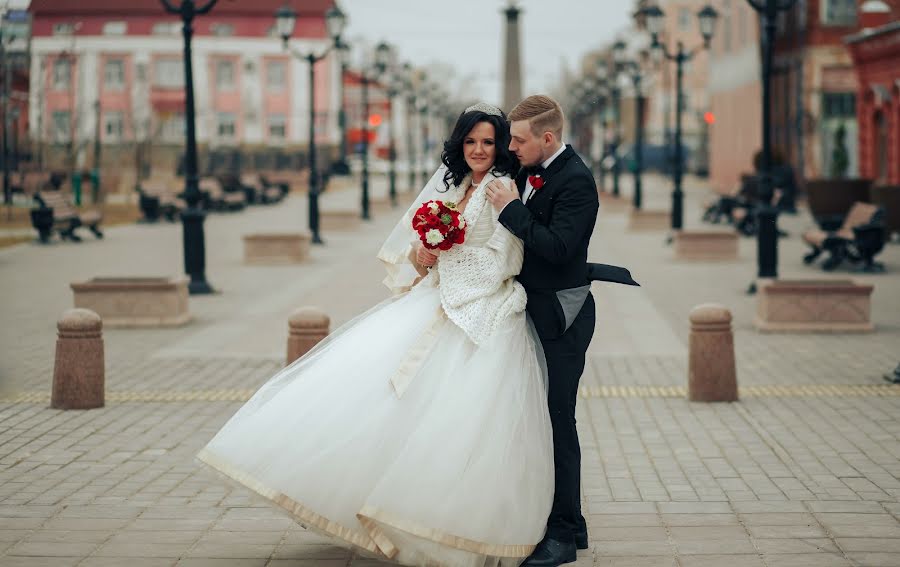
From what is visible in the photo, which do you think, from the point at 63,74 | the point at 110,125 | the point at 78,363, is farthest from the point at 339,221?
the point at 110,125

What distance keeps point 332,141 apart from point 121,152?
2654 centimetres

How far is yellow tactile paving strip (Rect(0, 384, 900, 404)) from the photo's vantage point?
1052cm

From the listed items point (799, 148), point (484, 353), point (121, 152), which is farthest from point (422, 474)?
point (121, 152)

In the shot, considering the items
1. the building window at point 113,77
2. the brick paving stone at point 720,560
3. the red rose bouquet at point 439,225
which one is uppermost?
the building window at point 113,77

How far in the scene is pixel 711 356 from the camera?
10133 mm

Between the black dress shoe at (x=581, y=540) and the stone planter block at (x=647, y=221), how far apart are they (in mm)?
25743

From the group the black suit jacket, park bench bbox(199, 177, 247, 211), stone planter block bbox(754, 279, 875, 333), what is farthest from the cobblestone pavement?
park bench bbox(199, 177, 247, 211)

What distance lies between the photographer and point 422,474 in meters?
5.63

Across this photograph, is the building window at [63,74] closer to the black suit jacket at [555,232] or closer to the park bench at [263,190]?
the park bench at [263,190]

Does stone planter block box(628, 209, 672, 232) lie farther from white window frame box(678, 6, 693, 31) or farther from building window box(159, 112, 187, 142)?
white window frame box(678, 6, 693, 31)

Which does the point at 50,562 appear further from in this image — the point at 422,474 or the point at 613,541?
the point at 613,541

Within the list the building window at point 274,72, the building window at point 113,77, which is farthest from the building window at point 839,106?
the building window at point 113,77

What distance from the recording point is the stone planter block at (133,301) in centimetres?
1483

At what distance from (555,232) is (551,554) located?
4.54ft
